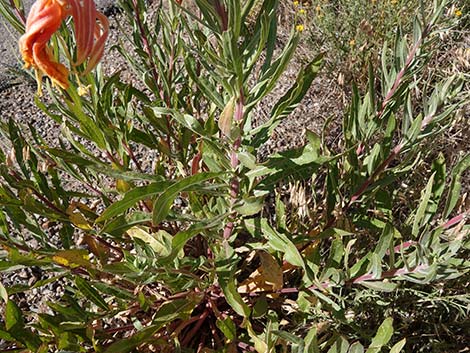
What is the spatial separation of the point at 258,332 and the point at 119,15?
2263 millimetres

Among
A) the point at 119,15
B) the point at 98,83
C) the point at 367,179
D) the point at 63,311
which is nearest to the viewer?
the point at 63,311

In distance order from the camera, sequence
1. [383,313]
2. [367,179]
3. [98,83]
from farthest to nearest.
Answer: [383,313], [98,83], [367,179]

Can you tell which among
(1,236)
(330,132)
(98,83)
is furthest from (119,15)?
(1,236)

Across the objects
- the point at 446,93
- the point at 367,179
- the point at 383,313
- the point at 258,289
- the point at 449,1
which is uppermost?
the point at 449,1

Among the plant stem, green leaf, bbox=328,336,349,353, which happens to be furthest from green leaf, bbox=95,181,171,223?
green leaf, bbox=328,336,349,353

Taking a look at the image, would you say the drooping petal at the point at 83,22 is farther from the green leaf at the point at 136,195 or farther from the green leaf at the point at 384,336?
the green leaf at the point at 384,336

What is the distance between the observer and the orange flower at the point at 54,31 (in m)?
0.78

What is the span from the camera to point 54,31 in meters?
0.79

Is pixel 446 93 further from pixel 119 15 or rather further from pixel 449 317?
pixel 119 15

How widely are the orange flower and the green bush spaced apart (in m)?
0.09

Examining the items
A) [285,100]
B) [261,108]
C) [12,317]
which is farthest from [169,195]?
[261,108]

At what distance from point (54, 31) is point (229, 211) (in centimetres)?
59

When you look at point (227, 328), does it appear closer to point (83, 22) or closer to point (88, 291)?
point (88, 291)

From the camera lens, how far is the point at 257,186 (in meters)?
1.33
